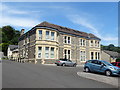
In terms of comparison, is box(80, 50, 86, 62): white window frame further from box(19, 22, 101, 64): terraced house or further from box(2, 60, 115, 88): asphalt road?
box(2, 60, 115, 88): asphalt road

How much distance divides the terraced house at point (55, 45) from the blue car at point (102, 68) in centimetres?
1289

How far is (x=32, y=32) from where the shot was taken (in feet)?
93.0

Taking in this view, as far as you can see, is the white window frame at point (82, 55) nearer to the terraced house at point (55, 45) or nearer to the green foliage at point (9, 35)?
the terraced house at point (55, 45)

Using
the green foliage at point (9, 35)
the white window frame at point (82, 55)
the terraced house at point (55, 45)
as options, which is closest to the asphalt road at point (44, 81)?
the terraced house at point (55, 45)

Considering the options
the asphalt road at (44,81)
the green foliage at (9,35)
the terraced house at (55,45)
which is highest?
the green foliage at (9,35)

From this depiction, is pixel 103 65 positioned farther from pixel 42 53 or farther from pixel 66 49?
pixel 66 49

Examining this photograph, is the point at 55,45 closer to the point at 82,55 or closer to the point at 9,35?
the point at 82,55

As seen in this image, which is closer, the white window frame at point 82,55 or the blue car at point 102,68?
the blue car at point 102,68

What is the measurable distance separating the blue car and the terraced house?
1289cm

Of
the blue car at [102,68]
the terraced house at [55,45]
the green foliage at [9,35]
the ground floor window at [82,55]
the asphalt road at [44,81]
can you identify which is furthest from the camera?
the green foliage at [9,35]

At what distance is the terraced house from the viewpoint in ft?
83.3

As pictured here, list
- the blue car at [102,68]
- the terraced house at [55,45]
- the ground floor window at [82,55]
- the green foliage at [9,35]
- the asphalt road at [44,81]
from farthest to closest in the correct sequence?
the green foliage at [9,35]
the ground floor window at [82,55]
the terraced house at [55,45]
the blue car at [102,68]
the asphalt road at [44,81]

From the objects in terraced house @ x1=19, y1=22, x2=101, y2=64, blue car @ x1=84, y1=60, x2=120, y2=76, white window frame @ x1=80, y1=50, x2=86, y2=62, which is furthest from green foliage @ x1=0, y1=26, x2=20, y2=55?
blue car @ x1=84, y1=60, x2=120, y2=76

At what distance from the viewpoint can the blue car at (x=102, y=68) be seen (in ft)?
38.8
